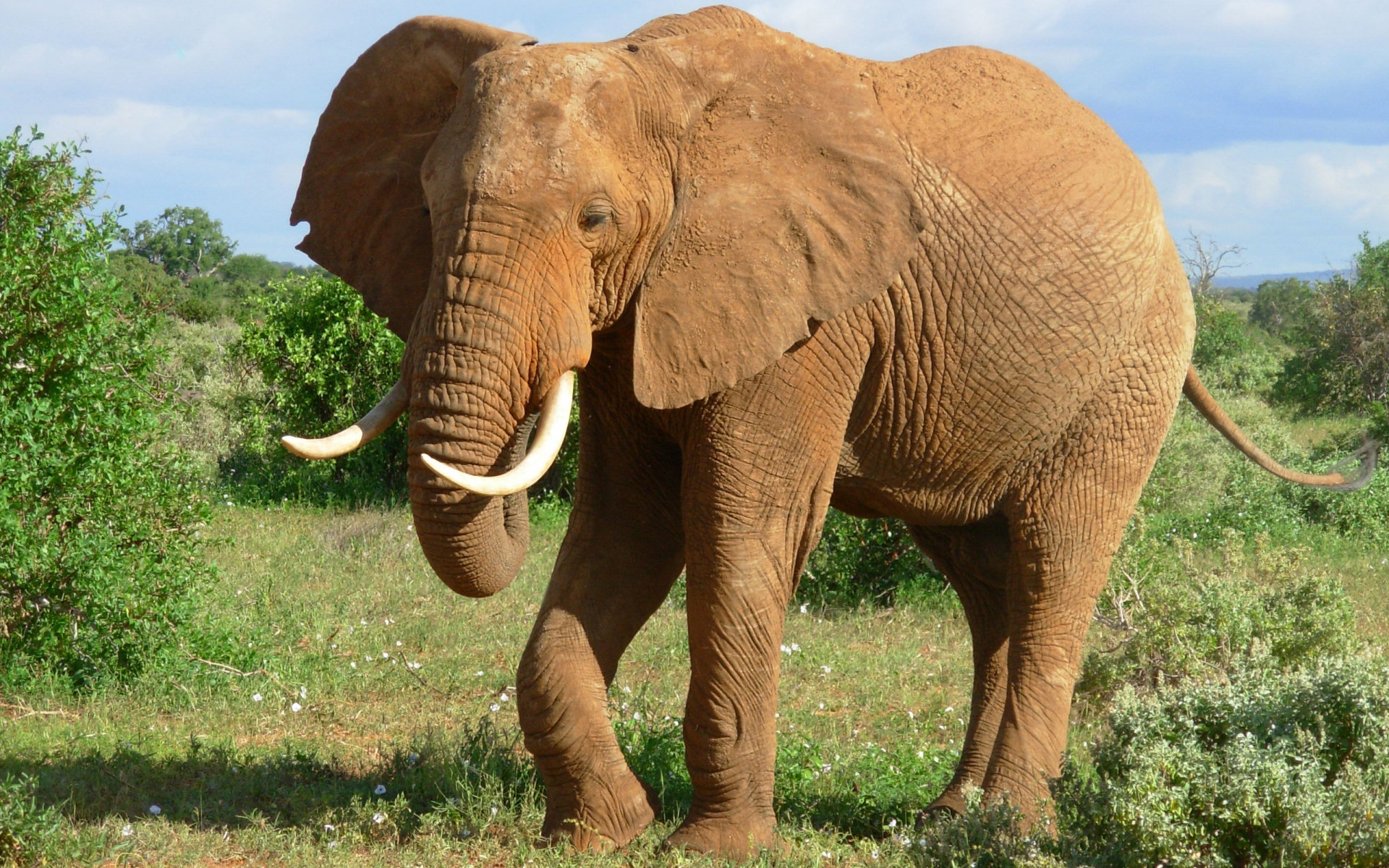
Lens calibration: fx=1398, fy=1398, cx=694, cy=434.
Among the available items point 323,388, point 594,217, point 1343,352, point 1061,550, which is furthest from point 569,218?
point 1343,352

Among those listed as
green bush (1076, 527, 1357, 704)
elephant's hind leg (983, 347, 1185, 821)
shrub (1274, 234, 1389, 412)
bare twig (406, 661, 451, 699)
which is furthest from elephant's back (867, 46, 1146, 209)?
shrub (1274, 234, 1389, 412)

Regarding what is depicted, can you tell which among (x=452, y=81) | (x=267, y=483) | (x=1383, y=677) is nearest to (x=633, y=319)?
(x=452, y=81)


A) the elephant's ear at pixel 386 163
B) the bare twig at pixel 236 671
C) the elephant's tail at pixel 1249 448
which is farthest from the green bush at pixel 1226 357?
the elephant's ear at pixel 386 163

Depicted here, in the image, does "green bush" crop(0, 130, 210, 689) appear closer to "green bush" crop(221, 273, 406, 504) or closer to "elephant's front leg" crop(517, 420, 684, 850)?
"elephant's front leg" crop(517, 420, 684, 850)

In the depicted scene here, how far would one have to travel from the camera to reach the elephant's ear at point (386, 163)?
4680 mm

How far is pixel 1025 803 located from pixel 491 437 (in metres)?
2.69

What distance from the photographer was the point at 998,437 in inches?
201

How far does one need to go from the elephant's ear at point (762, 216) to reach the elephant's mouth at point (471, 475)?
12.3 inches

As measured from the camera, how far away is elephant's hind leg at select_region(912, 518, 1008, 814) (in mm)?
5734

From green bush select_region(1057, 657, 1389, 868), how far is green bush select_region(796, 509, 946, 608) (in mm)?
5552

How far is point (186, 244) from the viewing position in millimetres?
47312

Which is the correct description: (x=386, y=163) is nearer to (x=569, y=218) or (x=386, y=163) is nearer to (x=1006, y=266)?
(x=569, y=218)

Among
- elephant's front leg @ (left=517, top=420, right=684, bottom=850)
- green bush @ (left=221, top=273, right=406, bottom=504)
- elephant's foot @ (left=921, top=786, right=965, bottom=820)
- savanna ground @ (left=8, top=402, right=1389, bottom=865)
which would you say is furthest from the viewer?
green bush @ (left=221, top=273, right=406, bottom=504)

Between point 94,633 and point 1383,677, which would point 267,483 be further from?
point 1383,677
